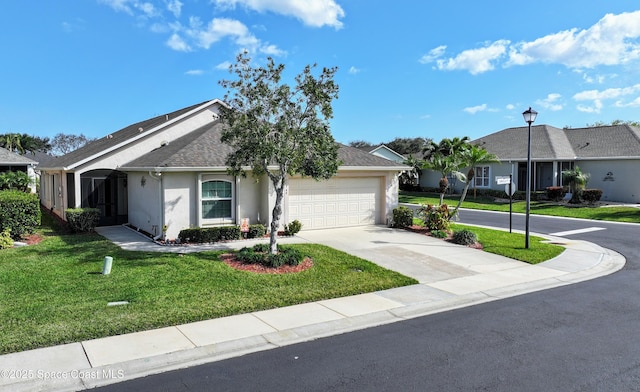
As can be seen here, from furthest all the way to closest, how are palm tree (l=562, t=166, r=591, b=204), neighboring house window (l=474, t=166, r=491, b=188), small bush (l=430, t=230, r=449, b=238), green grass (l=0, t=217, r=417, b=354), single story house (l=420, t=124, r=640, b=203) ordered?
neighboring house window (l=474, t=166, r=491, b=188)
single story house (l=420, t=124, r=640, b=203)
palm tree (l=562, t=166, r=591, b=204)
small bush (l=430, t=230, r=449, b=238)
green grass (l=0, t=217, r=417, b=354)

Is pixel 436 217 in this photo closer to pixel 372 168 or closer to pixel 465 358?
pixel 372 168

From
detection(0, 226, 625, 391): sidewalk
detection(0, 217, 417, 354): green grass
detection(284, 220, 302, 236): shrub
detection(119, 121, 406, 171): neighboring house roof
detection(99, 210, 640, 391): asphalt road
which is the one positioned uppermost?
detection(119, 121, 406, 171): neighboring house roof

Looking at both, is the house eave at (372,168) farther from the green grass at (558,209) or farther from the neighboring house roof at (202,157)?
the green grass at (558,209)

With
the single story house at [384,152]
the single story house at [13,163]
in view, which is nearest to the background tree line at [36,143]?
the single story house at [13,163]

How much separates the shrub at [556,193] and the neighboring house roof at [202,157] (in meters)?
16.1

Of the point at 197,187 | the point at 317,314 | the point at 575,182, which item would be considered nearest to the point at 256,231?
the point at 197,187

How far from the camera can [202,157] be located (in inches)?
613

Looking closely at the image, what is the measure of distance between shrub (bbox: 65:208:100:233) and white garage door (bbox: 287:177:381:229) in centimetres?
758

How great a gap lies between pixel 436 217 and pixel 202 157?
30.7 feet

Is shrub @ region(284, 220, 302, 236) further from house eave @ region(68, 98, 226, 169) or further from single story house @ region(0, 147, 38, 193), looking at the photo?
single story house @ region(0, 147, 38, 193)

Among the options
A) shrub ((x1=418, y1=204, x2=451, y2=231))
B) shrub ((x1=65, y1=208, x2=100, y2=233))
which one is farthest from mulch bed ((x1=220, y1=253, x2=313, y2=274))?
shrub ((x1=65, y1=208, x2=100, y2=233))

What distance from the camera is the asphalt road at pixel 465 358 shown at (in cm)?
546

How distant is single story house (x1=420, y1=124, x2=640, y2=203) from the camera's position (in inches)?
1158

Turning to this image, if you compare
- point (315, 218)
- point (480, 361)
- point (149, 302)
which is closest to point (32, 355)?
point (149, 302)
